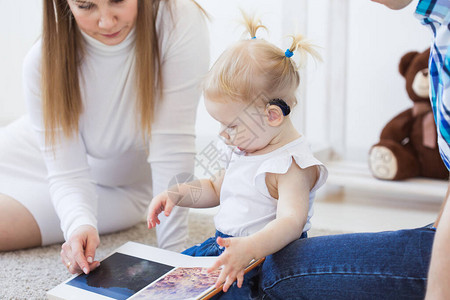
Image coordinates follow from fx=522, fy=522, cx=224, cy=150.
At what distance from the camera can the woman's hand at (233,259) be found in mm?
703

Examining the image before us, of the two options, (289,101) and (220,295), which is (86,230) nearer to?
(220,295)

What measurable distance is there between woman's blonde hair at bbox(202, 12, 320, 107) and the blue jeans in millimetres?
243

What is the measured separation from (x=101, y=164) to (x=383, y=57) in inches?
42.2

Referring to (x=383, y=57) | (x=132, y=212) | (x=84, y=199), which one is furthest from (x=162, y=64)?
(x=383, y=57)

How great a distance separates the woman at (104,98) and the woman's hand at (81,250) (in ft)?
0.12

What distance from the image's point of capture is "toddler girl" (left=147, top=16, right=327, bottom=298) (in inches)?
32.0

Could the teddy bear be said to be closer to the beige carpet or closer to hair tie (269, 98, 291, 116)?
the beige carpet

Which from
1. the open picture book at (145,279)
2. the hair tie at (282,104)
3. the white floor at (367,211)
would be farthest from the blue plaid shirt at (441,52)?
the white floor at (367,211)

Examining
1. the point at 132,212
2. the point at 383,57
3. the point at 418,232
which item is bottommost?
the point at 132,212

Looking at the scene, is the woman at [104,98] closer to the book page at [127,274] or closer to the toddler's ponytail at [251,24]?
the book page at [127,274]

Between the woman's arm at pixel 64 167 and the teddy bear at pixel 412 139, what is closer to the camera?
the woman's arm at pixel 64 167

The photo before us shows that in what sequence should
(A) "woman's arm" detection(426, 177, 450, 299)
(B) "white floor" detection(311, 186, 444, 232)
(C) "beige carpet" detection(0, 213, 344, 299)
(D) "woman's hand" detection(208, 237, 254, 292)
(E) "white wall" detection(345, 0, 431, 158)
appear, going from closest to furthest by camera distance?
(A) "woman's arm" detection(426, 177, 450, 299) < (D) "woman's hand" detection(208, 237, 254, 292) < (C) "beige carpet" detection(0, 213, 344, 299) < (B) "white floor" detection(311, 186, 444, 232) < (E) "white wall" detection(345, 0, 431, 158)

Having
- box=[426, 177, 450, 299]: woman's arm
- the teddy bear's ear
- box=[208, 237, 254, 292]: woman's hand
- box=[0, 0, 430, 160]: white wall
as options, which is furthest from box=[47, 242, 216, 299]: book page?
the teddy bear's ear

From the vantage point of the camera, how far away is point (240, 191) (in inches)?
34.8
